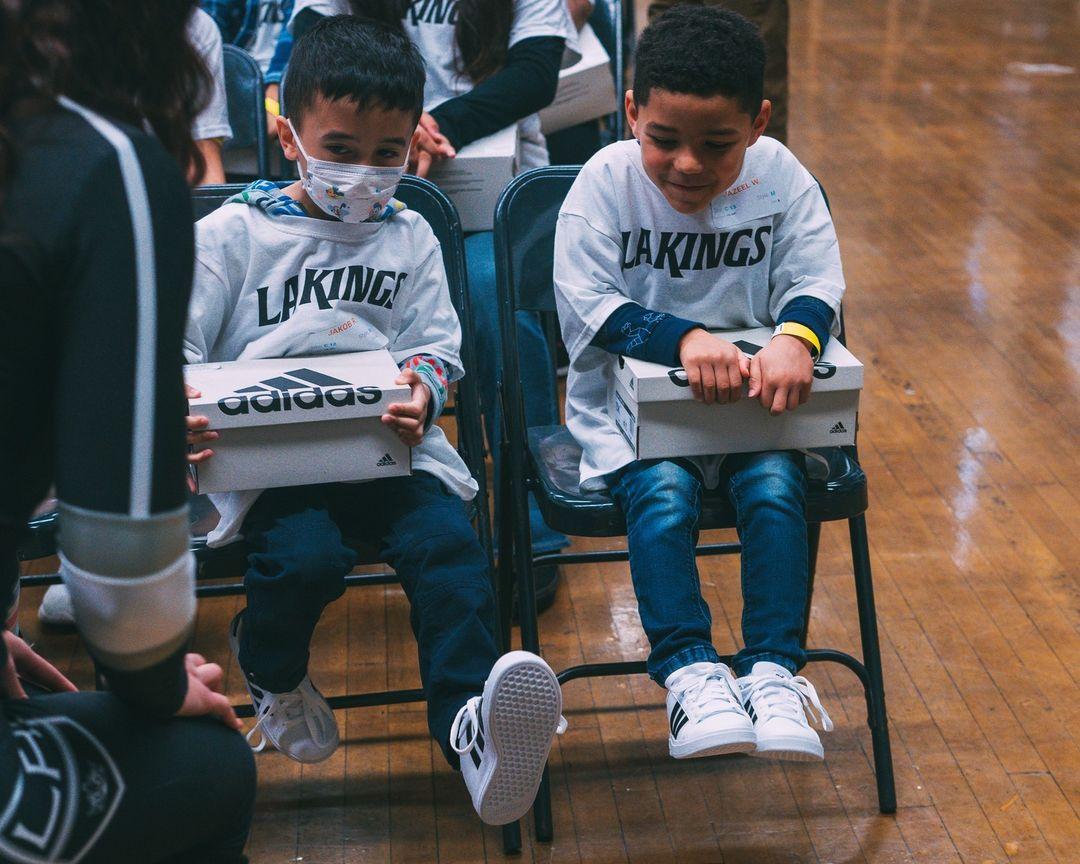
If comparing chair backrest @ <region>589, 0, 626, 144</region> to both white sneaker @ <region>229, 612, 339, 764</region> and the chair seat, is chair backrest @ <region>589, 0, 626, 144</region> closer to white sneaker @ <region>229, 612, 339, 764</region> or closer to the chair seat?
the chair seat

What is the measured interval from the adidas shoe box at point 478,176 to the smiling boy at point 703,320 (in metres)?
0.60

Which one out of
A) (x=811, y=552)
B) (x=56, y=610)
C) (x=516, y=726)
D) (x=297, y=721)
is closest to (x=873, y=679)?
(x=811, y=552)

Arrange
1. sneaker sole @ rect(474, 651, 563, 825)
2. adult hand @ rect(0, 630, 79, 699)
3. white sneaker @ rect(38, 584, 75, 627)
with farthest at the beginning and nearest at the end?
white sneaker @ rect(38, 584, 75, 627) → sneaker sole @ rect(474, 651, 563, 825) → adult hand @ rect(0, 630, 79, 699)

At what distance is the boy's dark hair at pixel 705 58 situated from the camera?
6.43 ft

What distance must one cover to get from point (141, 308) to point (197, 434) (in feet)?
2.51

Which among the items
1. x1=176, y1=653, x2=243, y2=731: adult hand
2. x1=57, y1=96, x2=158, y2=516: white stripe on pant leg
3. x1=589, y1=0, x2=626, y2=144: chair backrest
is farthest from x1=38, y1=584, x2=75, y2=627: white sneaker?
x1=589, y1=0, x2=626, y2=144: chair backrest

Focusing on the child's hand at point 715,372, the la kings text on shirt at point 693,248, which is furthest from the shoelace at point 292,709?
the la kings text on shirt at point 693,248

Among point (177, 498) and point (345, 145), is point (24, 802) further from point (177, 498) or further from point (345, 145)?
point (345, 145)

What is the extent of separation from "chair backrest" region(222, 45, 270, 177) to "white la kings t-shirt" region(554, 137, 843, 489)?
1.11 m

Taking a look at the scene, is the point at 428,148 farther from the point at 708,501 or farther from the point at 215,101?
the point at 708,501

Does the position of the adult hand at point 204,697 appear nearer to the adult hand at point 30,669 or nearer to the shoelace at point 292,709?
the adult hand at point 30,669

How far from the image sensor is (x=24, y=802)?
1107 millimetres

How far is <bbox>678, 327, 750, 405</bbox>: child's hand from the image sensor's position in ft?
6.23

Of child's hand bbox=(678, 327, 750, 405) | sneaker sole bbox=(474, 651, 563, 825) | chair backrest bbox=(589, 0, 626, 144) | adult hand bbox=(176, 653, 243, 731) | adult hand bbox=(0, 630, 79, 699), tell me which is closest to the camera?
adult hand bbox=(176, 653, 243, 731)
